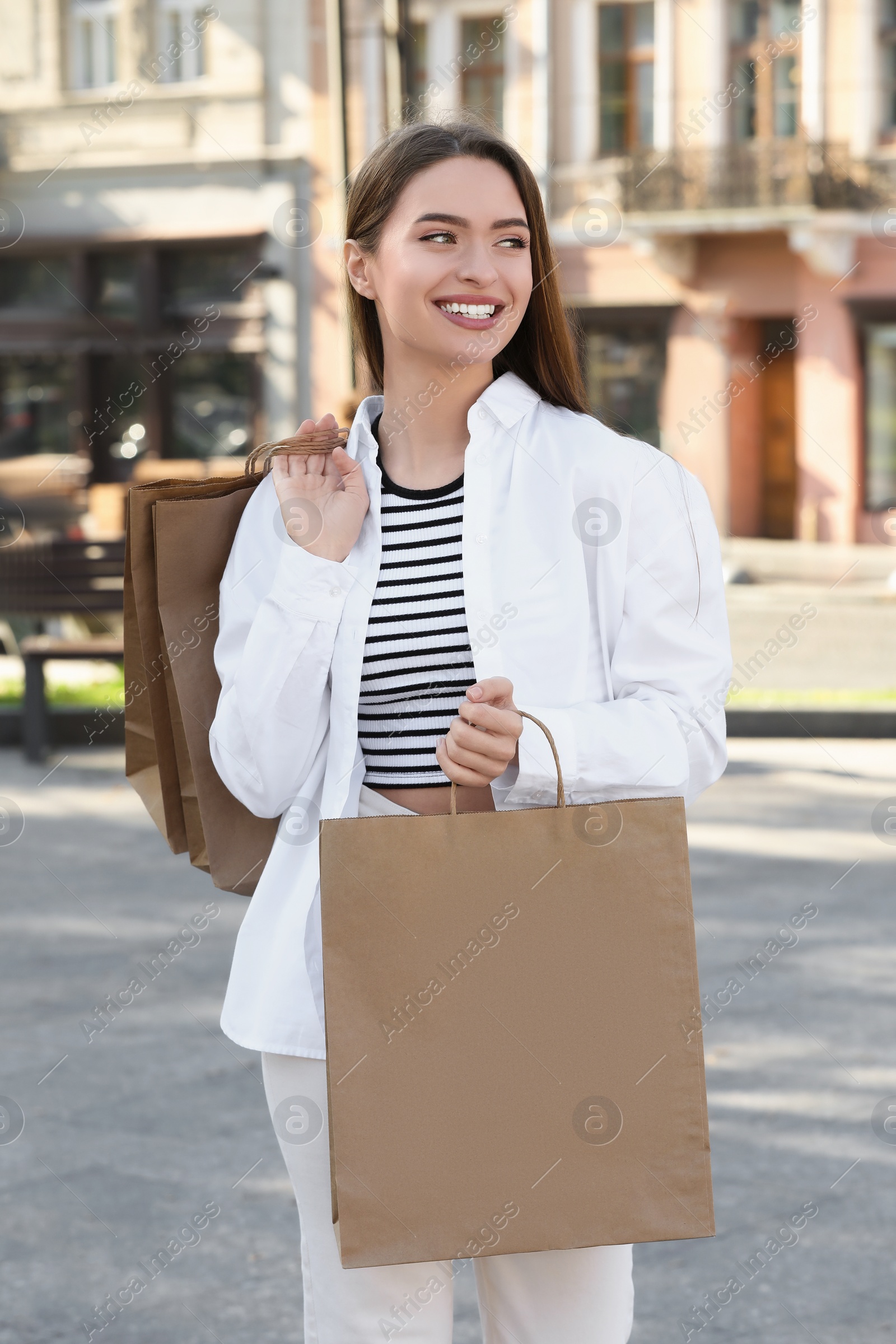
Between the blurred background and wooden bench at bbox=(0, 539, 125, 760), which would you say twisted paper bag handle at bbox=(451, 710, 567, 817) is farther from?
the blurred background

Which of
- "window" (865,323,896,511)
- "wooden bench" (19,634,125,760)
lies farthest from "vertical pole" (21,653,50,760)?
"window" (865,323,896,511)

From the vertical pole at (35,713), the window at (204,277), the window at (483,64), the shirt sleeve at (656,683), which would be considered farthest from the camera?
the window at (204,277)

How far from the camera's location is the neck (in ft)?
6.86

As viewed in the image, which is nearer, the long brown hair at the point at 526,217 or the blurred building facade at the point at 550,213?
the long brown hair at the point at 526,217

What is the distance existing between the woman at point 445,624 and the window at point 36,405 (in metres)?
22.4

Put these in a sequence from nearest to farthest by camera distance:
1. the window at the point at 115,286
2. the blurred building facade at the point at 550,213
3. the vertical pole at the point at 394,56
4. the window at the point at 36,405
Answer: the vertical pole at the point at 394,56 < the blurred building facade at the point at 550,213 < the window at the point at 115,286 < the window at the point at 36,405

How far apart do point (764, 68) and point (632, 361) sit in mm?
4213

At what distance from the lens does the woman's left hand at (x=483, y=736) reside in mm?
1795

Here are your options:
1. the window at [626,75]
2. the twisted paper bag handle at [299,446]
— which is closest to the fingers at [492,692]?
the twisted paper bag handle at [299,446]

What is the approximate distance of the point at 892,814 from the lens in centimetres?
713

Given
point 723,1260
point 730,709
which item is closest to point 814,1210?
point 723,1260

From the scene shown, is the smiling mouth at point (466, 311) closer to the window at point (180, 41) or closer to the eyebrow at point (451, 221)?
the eyebrow at point (451, 221)

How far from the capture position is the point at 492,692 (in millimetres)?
1811

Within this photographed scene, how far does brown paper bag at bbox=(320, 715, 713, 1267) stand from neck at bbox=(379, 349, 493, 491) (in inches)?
22.1
